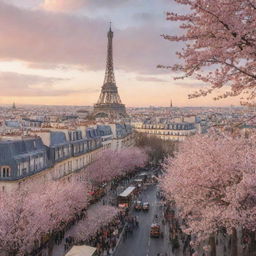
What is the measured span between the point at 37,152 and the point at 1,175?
570 cm

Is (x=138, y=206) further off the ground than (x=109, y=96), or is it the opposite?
(x=109, y=96)

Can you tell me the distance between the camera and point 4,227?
2519 cm

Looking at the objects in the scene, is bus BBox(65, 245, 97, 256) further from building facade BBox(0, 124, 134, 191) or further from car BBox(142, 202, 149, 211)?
car BBox(142, 202, 149, 211)

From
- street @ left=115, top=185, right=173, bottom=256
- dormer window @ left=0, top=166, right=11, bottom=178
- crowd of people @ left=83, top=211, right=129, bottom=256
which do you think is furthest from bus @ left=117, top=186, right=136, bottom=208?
dormer window @ left=0, top=166, right=11, bottom=178

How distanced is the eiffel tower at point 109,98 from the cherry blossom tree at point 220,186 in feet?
386

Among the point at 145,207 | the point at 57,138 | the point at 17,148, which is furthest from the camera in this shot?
the point at 145,207

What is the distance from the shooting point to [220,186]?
22.2m

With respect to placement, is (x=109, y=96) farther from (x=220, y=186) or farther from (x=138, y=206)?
(x=220, y=186)

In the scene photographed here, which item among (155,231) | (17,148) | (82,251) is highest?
(17,148)

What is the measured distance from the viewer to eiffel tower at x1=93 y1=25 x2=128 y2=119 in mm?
144750

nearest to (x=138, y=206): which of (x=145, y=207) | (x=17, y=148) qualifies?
(x=145, y=207)

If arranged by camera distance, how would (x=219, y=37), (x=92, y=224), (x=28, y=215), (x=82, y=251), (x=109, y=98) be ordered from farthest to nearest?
1. (x=109, y=98)
2. (x=92, y=224)
3. (x=28, y=215)
4. (x=82, y=251)
5. (x=219, y=37)

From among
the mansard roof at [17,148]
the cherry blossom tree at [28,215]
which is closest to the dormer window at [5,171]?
the mansard roof at [17,148]

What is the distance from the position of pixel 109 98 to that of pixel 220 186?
130225 mm
